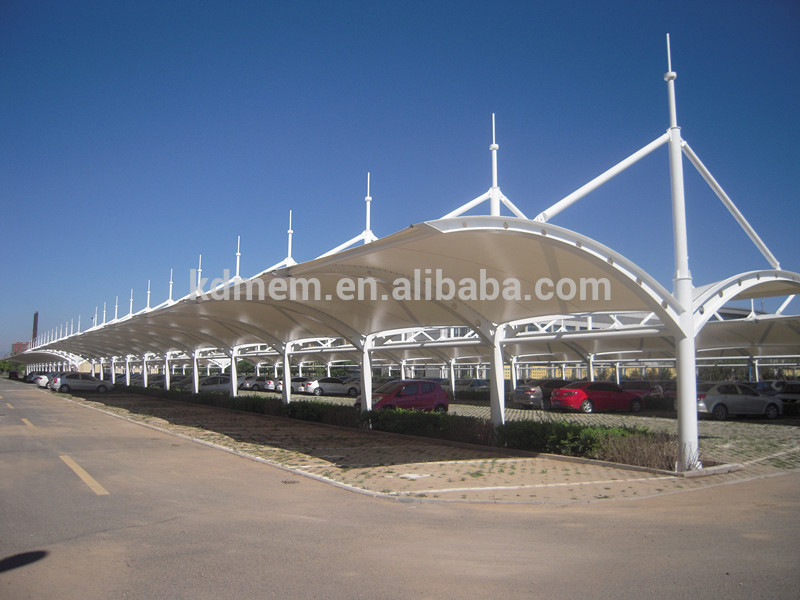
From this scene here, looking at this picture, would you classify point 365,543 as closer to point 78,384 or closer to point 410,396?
point 410,396

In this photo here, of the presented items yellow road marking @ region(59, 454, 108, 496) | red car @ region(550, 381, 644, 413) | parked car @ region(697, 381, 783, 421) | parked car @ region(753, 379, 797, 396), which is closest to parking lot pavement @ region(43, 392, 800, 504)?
parked car @ region(697, 381, 783, 421)

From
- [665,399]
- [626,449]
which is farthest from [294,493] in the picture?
[665,399]

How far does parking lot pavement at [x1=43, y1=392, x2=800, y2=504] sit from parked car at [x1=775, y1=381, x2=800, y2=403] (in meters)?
5.59

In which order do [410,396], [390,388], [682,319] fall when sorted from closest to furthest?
1. [682,319]
2. [410,396]
3. [390,388]

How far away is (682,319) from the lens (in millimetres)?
10523

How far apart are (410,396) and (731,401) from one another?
12.1m

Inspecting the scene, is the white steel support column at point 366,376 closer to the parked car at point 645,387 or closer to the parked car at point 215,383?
the parked car at point 645,387

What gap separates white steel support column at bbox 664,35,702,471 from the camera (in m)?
10.3

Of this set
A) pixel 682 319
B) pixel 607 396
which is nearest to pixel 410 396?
pixel 607 396

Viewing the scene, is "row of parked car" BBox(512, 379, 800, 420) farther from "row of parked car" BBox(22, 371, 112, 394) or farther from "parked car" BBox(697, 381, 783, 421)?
A: "row of parked car" BBox(22, 371, 112, 394)

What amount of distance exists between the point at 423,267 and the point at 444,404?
1251cm

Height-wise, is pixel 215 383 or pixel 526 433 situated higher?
pixel 526 433

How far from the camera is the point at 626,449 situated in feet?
36.7

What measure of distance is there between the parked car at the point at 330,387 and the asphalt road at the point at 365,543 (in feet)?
108
